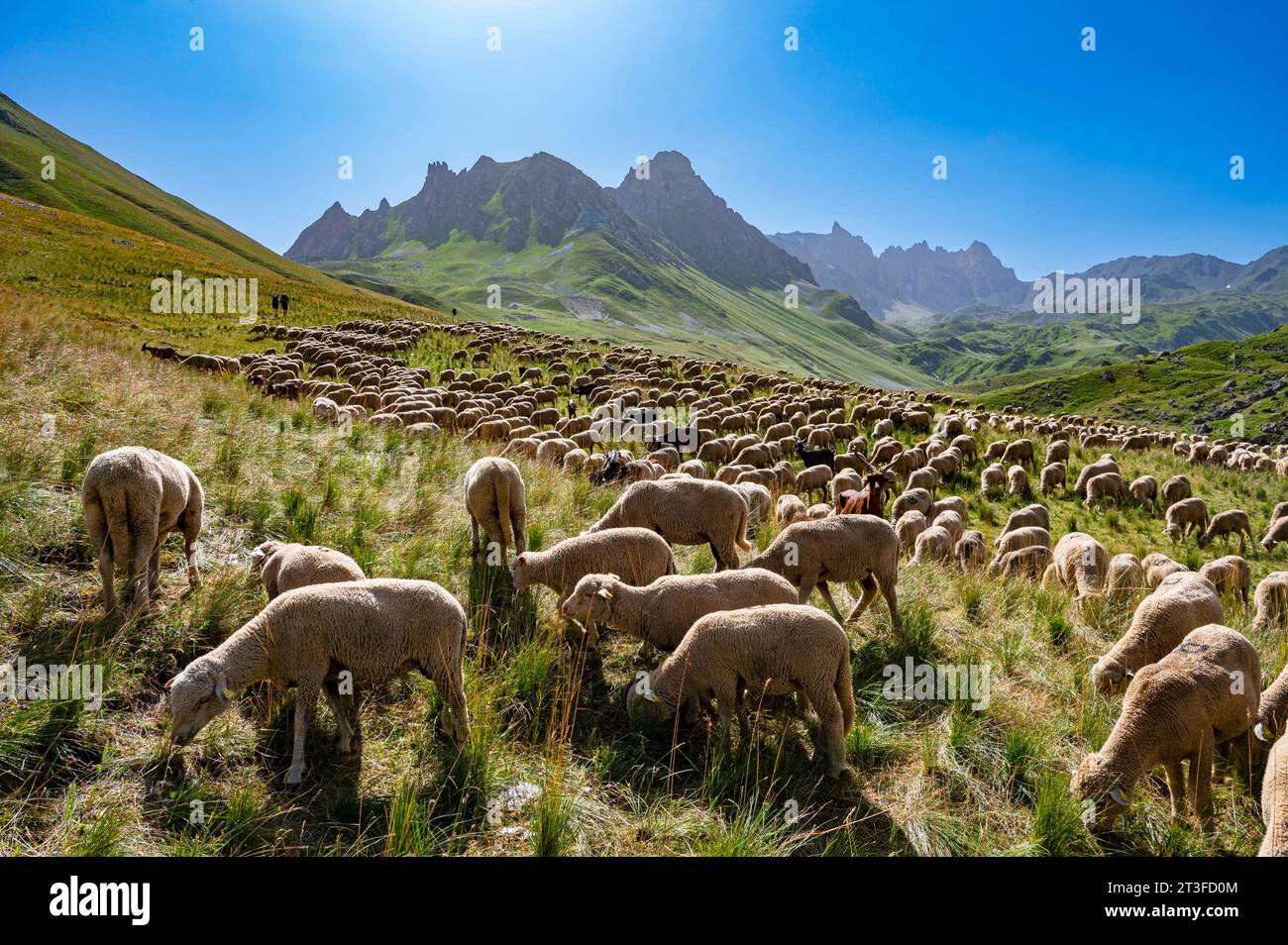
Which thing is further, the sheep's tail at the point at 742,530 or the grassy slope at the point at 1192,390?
the grassy slope at the point at 1192,390

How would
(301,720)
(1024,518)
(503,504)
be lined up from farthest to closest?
(1024,518)
(503,504)
(301,720)

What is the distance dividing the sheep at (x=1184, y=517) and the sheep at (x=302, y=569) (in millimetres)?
23635

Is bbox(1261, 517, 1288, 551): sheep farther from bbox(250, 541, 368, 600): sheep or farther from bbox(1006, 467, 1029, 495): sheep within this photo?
bbox(250, 541, 368, 600): sheep

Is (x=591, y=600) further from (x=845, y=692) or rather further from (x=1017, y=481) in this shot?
(x=1017, y=481)

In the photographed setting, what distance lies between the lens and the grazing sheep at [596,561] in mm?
6711

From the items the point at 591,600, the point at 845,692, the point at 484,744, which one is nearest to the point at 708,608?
the point at 591,600

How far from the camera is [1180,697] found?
14.7 ft

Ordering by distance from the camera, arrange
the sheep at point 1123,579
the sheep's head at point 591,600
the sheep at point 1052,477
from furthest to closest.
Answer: the sheep at point 1052,477 < the sheep at point 1123,579 < the sheep's head at point 591,600

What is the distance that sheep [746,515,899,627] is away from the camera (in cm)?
718

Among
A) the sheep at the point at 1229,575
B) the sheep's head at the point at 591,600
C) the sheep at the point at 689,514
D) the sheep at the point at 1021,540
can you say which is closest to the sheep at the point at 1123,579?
the sheep at the point at 1229,575

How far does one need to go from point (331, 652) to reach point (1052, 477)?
25551 mm

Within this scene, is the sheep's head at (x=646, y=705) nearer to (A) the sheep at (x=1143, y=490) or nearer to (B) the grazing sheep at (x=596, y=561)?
(B) the grazing sheep at (x=596, y=561)

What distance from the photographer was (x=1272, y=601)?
880 centimetres
